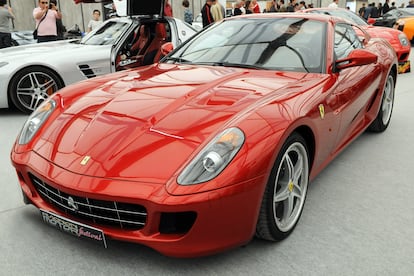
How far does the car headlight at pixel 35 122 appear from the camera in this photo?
2395 mm

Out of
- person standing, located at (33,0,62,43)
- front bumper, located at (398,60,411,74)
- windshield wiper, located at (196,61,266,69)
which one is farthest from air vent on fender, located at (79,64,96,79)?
front bumper, located at (398,60,411,74)

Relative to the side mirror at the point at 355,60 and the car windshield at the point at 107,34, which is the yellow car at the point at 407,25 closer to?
the car windshield at the point at 107,34

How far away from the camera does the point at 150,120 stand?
2.22 m

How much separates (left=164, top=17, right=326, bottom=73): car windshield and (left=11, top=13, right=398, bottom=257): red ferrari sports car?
0.04 feet

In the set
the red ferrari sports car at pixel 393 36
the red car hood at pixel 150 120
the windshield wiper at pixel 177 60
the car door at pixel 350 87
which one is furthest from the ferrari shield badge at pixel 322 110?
the red ferrari sports car at pixel 393 36

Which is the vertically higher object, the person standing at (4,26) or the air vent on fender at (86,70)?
the person standing at (4,26)

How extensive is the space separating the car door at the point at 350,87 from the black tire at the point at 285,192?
616mm

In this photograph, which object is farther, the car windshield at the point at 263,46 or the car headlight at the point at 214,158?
the car windshield at the point at 263,46

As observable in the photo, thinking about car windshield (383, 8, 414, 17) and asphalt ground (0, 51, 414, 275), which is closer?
asphalt ground (0, 51, 414, 275)

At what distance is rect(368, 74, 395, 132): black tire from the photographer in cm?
426

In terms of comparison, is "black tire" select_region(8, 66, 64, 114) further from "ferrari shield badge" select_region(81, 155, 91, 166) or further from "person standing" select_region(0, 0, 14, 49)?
"ferrari shield badge" select_region(81, 155, 91, 166)

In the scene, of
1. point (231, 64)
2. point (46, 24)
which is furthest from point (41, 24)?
point (231, 64)

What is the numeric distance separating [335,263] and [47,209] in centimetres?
153

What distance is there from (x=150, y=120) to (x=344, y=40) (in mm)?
2083
